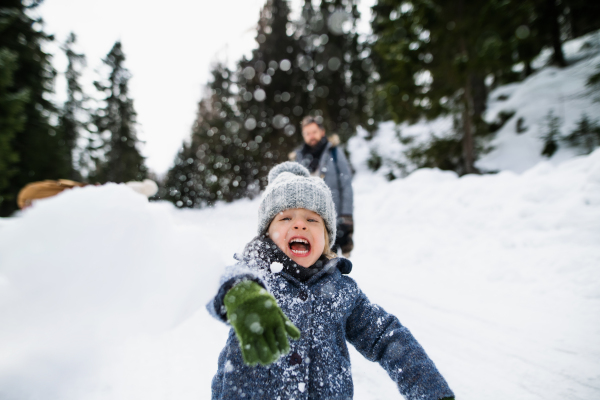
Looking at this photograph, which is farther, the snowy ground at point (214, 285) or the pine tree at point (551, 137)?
the pine tree at point (551, 137)

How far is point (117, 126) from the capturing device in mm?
22766

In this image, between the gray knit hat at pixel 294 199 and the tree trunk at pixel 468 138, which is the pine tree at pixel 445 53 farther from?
the gray knit hat at pixel 294 199

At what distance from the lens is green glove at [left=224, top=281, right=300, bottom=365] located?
85cm

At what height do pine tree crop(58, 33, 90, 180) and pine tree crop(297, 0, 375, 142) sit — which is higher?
pine tree crop(297, 0, 375, 142)

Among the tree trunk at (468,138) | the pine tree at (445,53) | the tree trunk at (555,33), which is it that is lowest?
the tree trunk at (468,138)

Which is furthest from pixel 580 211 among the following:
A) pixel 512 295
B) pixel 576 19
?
pixel 576 19

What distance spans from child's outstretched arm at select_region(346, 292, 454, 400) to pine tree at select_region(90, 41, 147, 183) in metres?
23.7

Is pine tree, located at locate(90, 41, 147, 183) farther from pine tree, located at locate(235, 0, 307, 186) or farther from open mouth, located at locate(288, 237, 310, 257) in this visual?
open mouth, located at locate(288, 237, 310, 257)

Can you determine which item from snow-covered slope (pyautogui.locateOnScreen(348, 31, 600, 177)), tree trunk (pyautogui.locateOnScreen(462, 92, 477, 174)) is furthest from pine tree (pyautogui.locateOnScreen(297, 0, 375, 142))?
tree trunk (pyautogui.locateOnScreen(462, 92, 477, 174))

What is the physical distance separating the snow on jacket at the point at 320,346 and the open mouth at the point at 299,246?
0.12 meters

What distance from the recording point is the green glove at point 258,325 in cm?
85

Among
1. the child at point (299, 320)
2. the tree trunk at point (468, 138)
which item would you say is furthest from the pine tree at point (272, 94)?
the child at point (299, 320)

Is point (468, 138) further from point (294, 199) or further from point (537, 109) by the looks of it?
point (294, 199)

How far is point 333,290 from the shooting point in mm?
1327
